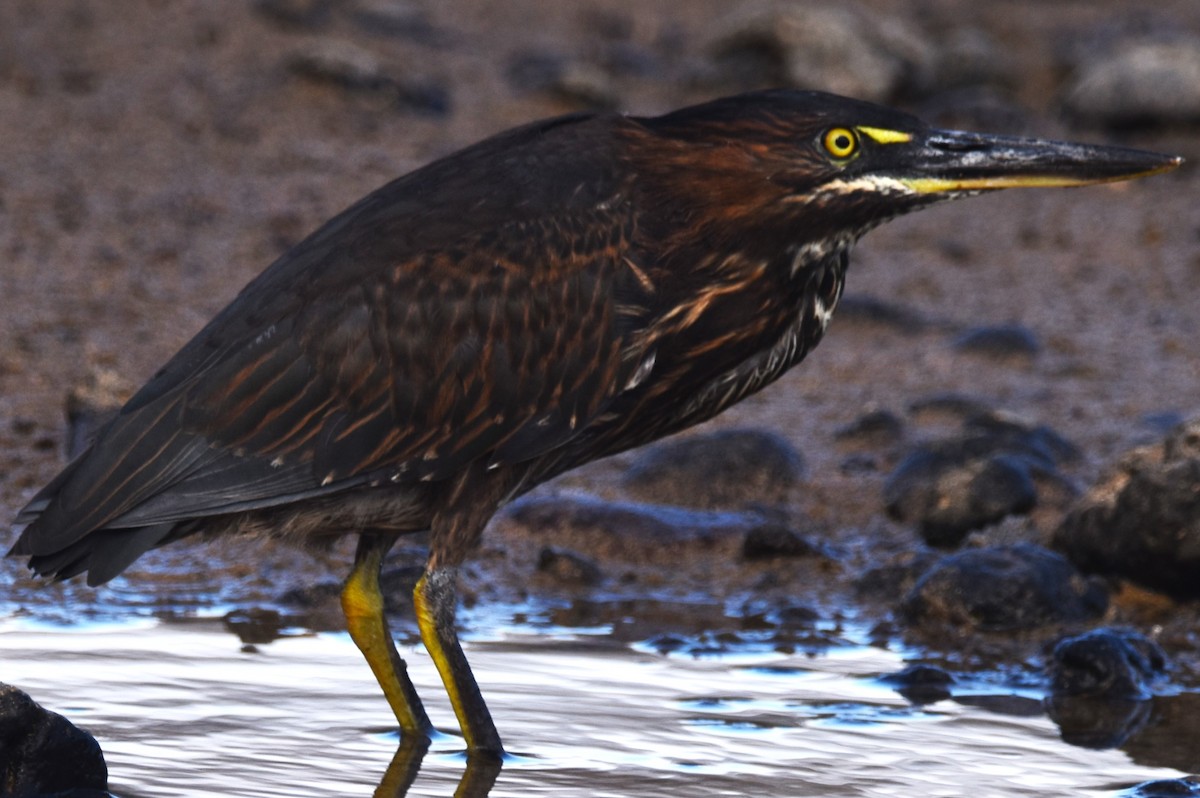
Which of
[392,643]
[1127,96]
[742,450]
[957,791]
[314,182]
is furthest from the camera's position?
[1127,96]

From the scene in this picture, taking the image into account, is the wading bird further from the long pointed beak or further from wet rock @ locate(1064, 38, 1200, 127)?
wet rock @ locate(1064, 38, 1200, 127)

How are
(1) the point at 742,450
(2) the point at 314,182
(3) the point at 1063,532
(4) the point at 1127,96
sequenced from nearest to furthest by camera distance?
(3) the point at 1063,532 < (1) the point at 742,450 < (2) the point at 314,182 < (4) the point at 1127,96

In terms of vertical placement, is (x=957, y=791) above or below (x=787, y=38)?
below

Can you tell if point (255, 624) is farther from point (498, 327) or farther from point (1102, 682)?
point (1102, 682)

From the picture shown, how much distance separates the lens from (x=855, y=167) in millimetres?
5613

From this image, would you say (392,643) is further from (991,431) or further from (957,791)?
(991,431)

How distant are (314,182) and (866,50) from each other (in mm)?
3952

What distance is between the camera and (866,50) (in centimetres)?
1347

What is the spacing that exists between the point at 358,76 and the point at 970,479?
6.15 m

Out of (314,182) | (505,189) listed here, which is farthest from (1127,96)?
(505,189)

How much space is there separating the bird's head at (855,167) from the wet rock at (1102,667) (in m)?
1.56

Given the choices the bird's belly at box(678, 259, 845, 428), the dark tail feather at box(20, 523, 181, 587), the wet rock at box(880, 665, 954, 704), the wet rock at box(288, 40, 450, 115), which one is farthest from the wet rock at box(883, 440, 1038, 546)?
the wet rock at box(288, 40, 450, 115)

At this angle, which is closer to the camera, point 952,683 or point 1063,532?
point 952,683

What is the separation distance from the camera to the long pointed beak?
220 inches
